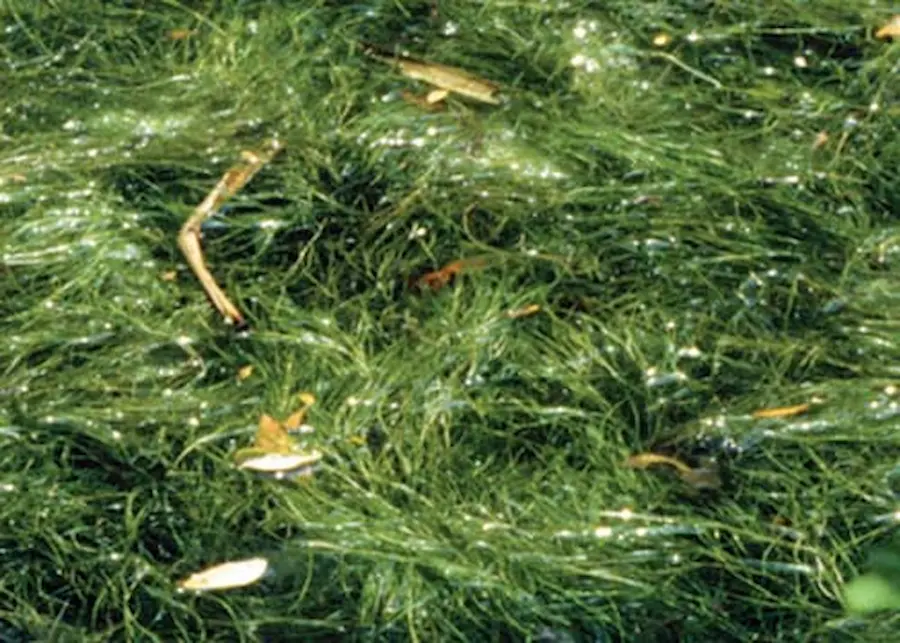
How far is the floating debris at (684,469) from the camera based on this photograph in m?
2.93

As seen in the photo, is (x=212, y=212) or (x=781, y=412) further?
(x=212, y=212)

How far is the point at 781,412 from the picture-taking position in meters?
2.98

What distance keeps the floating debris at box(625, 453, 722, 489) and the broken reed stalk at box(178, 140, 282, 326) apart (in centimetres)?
79

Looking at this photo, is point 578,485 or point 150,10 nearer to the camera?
point 578,485

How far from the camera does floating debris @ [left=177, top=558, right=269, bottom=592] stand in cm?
285

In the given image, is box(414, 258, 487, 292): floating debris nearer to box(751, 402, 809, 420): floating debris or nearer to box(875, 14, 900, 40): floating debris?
box(751, 402, 809, 420): floating debris

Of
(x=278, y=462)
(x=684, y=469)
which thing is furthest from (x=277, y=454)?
(x=684, y=469)

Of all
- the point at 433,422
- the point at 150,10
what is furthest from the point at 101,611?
the point at 150,10

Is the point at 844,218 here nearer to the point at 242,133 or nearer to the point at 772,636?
the point at 772,636

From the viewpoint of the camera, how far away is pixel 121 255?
322 cm

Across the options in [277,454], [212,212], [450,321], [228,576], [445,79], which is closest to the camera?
[228,576]

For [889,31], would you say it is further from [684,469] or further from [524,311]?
[684,469]

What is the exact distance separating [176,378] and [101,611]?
463mm

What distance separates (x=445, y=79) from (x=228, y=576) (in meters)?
1.19
